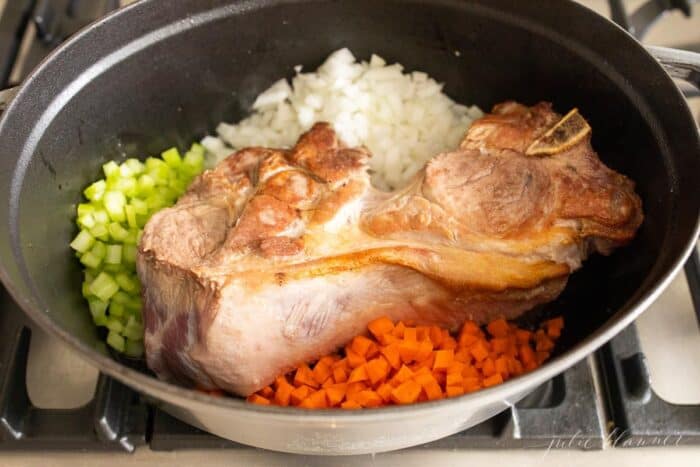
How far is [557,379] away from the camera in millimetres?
1638

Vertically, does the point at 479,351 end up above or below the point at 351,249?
below

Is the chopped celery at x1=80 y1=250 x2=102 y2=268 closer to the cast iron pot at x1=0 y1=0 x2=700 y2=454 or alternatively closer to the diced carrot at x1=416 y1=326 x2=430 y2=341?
the cast iron pot at x1=0 y1=0 x2=700 y2=454

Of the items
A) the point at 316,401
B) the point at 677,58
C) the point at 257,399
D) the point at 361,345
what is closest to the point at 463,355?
the point at 361,345

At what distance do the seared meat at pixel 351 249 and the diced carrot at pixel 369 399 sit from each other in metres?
0.17

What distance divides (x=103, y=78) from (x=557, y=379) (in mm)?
1398

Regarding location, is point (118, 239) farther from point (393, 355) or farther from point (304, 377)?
point (393, 355)

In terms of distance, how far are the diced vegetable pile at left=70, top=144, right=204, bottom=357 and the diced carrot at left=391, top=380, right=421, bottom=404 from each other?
2.30 feet

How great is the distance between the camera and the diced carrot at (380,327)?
5.15 feet

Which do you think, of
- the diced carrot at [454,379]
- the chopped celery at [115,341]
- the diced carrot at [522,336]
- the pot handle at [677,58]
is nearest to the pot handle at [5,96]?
the chopped celery at [115,341]

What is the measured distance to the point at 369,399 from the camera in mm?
1449

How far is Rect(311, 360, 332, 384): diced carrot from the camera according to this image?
1.55 meters

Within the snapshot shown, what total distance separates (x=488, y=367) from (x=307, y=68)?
1.06 meters

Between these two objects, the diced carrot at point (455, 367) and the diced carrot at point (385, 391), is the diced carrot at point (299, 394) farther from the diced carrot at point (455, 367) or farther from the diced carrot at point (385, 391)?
the diced carrot at point (455, 367)

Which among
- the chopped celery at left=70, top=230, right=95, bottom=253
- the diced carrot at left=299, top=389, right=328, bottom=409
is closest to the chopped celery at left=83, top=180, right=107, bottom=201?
the chopped celery at left=70, top=230, right=95, bottom=253
